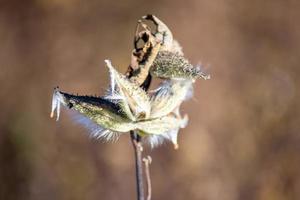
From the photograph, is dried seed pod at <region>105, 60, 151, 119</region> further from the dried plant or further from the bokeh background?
the bokeh background

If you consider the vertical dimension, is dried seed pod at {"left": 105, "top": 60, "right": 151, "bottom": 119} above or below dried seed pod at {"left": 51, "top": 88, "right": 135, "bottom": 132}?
above

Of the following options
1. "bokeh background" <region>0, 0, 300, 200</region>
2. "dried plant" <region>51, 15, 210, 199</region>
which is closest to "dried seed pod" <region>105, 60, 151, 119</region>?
"dried plant" <region>51, 15, 210, 199</region>

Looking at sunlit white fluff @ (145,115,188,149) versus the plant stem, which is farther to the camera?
sunlit white fluff @ (145,115,188,149)

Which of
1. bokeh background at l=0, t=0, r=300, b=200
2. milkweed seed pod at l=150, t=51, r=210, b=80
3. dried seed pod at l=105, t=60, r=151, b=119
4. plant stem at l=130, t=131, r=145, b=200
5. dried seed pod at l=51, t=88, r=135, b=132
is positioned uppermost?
bokeh background at l=0, t=0, r=300, b=200

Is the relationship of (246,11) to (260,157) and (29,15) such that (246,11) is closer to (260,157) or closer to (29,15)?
(260,157)

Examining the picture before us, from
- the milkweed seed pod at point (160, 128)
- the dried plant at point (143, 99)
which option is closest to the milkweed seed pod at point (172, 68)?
the dried plant at point (143, 99)

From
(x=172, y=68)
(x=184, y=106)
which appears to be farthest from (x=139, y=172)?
(x=184, y=106)

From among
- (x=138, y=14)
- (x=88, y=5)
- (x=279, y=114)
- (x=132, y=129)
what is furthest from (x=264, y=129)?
(x=132, y=129)

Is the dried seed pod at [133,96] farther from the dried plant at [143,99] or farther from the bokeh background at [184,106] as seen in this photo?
the bokeh background at [184,106]

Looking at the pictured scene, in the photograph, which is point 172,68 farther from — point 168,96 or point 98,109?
point 98,109
